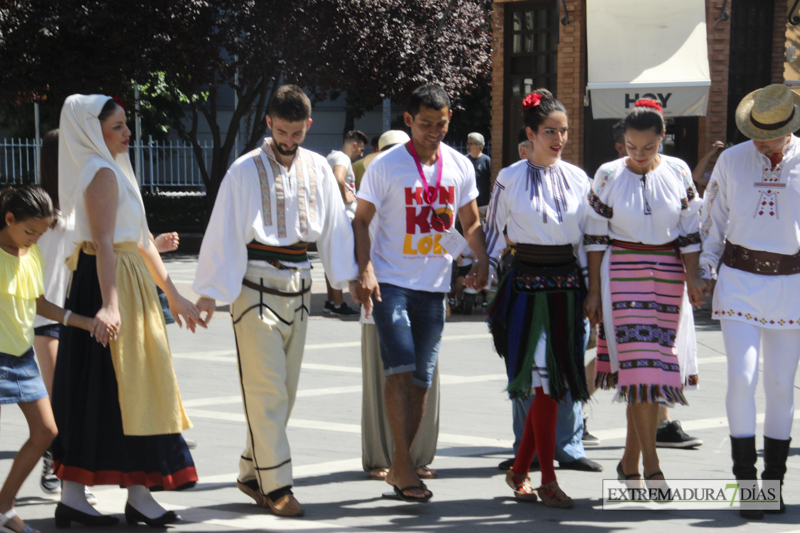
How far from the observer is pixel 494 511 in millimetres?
4988

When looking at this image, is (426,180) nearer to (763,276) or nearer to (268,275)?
(268,275)

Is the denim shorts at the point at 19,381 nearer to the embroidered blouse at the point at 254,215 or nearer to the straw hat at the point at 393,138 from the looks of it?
the embroidered blouse at the point at 254,215

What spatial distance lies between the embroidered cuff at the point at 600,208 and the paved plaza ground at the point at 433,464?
4.86 ft

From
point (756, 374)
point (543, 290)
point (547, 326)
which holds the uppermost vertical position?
point (543, 290)

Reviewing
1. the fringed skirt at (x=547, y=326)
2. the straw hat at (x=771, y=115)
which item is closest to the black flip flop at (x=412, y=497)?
the fringed skirt at (x=547, y=326)

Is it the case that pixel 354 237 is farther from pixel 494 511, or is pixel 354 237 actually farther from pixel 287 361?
pixel 494 511

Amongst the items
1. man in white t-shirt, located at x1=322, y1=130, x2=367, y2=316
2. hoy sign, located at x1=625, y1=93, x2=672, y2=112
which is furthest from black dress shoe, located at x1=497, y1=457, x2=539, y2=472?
hoy sign, located at x1=625, y1=93, x2=672, y2=112

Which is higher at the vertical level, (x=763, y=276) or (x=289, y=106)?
(x=289, y=106)

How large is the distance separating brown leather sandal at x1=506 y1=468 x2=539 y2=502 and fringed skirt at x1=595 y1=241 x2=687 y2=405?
68cm

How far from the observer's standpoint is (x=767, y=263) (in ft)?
16.5

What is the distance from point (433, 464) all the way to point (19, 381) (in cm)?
248

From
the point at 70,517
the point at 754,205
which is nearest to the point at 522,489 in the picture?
the point at 754,205

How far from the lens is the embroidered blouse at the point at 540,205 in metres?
5.10

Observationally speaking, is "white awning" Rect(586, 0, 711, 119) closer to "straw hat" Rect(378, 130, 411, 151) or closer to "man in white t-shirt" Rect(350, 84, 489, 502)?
"straw hat" Rect(378, 130, 411, 151)
